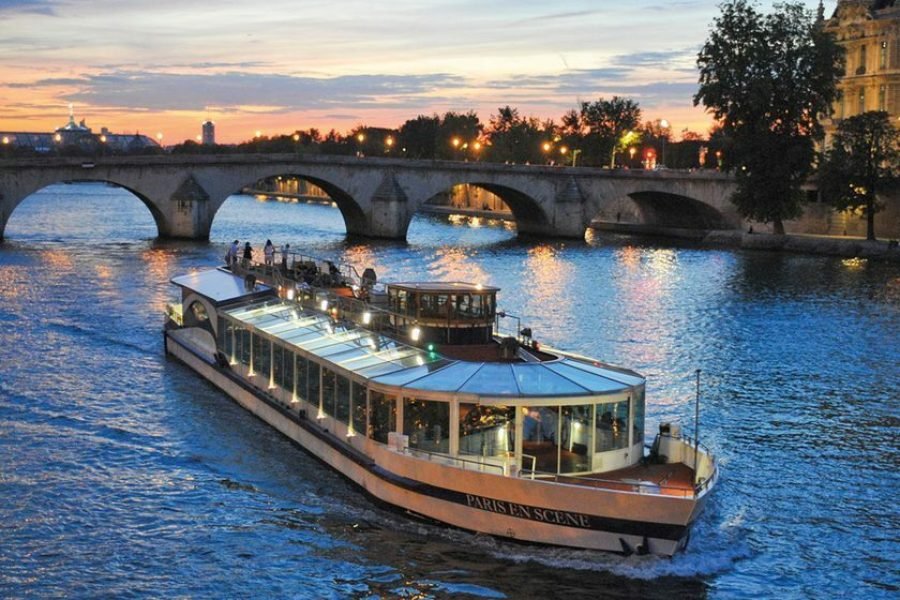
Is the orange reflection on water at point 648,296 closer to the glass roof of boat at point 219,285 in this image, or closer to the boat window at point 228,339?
the glass roof of boat at point 219,285

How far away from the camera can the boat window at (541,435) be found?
2102 cm

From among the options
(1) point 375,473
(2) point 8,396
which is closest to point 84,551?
(1) point 375,473

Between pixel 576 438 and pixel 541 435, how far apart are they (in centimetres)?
62

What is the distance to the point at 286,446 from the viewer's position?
27.6 m

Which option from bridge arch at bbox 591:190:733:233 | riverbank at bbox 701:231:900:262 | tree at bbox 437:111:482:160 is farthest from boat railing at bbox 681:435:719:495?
tree at bbox 437:111:482:160

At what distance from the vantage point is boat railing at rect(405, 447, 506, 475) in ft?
68.5

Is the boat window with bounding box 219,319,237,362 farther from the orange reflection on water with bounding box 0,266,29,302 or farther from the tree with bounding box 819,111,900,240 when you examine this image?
the tree with bounding box 819,111,900,240

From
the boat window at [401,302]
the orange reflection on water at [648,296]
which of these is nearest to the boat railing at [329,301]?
the boat window at [401,302]

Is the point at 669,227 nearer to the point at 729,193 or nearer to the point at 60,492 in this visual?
the point at 729,193

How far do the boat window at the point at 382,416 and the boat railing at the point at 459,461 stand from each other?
0.95 m

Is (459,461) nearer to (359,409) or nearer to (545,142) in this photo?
(359,409)

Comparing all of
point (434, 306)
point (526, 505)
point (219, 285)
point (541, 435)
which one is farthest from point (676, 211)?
point (526, 505)

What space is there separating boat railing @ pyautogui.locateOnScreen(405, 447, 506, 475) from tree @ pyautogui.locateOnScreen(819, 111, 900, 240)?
6423 cm

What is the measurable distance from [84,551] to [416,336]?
7991 mm
